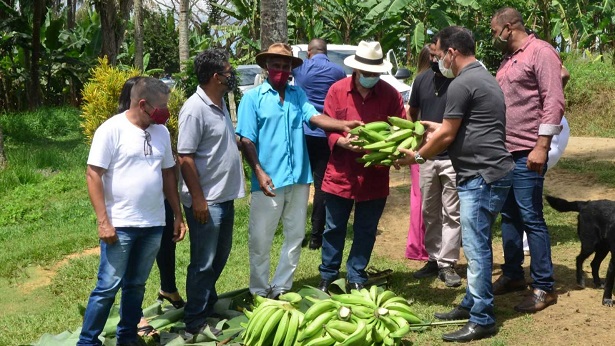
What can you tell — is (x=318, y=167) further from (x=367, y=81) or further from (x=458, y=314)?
(x=458, y=314)

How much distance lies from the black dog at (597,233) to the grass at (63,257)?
30.3 inches

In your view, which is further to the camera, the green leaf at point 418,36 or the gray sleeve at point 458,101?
the green leaf at point 418,36

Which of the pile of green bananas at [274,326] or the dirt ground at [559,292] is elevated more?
the pile of green bananas at [274,326]

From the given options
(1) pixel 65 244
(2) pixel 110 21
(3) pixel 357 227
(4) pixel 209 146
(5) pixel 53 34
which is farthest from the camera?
(5) pixel 53 34

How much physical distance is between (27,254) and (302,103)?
4192 millimetres

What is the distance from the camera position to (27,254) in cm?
834

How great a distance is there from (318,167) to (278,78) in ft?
5.98

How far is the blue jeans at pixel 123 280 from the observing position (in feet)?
15.5

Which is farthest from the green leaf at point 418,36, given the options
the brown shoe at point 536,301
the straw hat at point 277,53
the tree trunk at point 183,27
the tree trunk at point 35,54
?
the brown shoe at point 536,301

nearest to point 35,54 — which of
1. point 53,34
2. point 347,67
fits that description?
point 53,34

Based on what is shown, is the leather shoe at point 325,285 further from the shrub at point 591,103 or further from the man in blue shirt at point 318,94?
A: the shrub at point 591,103

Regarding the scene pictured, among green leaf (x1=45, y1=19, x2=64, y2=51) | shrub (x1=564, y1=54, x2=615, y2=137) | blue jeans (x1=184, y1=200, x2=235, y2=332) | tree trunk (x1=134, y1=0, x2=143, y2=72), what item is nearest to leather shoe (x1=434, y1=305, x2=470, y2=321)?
blue jeans (x1=184, y1=200, x2=235, y2=332)

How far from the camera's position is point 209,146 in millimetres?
5297

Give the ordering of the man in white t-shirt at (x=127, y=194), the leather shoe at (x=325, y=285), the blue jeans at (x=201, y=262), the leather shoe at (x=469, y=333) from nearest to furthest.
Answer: the man in white t-shirt at (x=127, y=194)
the leather shoe at (x=469, y=333)
the blue jeans at (x=201, y=262)
the leather shoe at (x=325, y=285)
